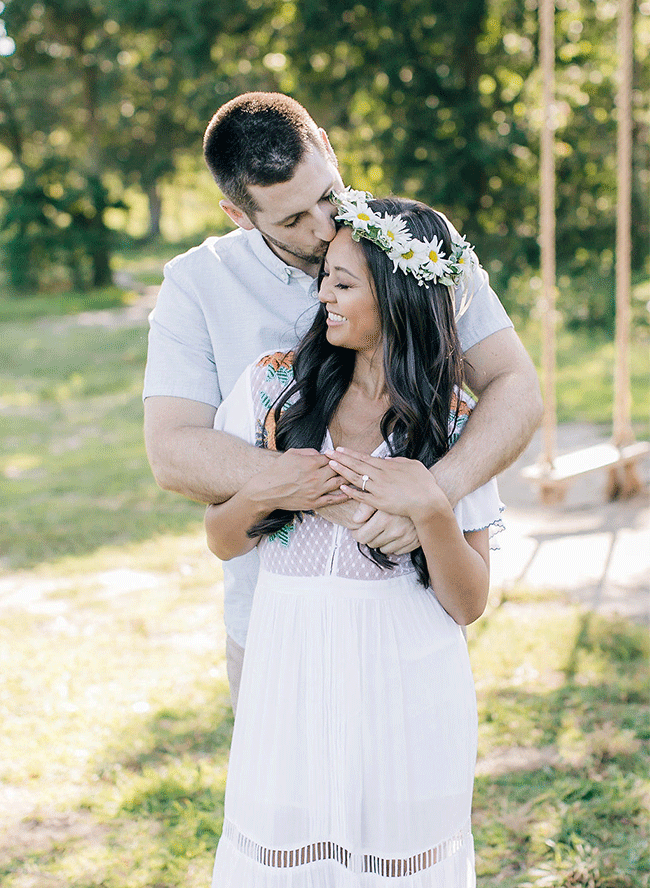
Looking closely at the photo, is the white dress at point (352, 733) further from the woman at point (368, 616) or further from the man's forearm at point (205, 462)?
the man's forearm at point (205, 462)

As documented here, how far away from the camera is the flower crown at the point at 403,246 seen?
68.9 inches

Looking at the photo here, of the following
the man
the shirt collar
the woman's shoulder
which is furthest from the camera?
the shirt collar

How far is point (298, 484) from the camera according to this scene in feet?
5.65

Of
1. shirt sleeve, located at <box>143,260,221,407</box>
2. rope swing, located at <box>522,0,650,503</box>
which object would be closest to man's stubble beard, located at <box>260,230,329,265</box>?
shirt sleeve, located at <box>143,260,221,407</box>

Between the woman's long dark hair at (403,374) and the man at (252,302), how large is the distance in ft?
0.60

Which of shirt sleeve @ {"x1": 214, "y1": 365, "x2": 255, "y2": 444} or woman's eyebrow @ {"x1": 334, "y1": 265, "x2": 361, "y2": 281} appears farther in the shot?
shirt sleeve @ {"x1": 214, "y1": 365, "x2": 255, "y2": 444}

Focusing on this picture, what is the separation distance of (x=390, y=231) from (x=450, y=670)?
0.85 m

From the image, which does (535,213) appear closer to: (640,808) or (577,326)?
(577,326)

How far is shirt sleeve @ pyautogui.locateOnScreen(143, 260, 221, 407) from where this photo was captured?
83.6 inches

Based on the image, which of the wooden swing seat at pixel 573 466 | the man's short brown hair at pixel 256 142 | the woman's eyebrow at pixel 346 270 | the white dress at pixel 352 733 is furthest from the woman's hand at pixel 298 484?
the wooden swing seat at pixel 573 466

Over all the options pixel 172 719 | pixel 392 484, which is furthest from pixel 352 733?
pixel 172 719

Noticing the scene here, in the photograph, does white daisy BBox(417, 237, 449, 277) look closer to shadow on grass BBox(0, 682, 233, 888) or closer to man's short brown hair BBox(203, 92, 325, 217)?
man's short brown hair BBox(203, 92, 325, 217)

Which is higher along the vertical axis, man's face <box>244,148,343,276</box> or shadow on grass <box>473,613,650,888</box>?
man's face <box>244,148,343,276</box>

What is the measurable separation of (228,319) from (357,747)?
3.34ft
